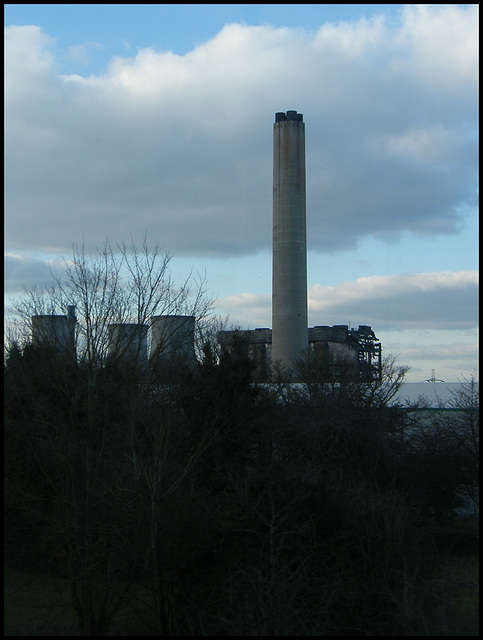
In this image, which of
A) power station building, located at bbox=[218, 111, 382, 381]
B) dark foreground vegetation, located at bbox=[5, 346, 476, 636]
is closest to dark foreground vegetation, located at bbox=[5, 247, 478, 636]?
dark foreground vegetation, located at bbox=[5, 346, 476, 636]

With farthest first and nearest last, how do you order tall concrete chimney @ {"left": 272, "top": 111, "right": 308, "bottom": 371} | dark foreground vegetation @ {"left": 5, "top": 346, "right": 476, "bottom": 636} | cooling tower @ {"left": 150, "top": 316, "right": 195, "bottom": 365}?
tall concrete chimney @ {"left": 272, "top": 111, "right": 308, "bottom": 371}, cooling tower @ {"left": 150, "top": 316, "right": 195, "bottom": 365}, dark foreground vegetation @ {"left": 5, "top": 346, "right": 476, "bottom": 636}

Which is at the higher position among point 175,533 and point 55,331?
point 55,331

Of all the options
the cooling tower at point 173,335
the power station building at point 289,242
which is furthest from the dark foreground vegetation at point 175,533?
the power station building at point 289,242

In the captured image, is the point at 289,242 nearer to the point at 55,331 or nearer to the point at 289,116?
the point at 289,116

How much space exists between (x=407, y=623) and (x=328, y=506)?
16.2 feet

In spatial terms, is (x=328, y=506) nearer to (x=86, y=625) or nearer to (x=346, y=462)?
(x=86, y=625)

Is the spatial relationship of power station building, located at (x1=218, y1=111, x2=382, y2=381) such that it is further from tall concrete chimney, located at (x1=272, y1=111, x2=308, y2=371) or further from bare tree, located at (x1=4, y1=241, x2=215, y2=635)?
bare tree, located at (x1=4, y1=241, x2=215, y2=635)

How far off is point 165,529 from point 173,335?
9.24 metres

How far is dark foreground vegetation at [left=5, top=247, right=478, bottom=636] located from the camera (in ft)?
34.7

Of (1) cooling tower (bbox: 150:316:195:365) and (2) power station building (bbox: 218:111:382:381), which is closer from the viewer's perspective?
(1) cooling tower (bbox: 150:316:195:365)

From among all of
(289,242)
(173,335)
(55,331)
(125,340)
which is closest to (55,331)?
(55,331)

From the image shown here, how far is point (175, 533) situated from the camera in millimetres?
12586

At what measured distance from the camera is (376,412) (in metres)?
23.3

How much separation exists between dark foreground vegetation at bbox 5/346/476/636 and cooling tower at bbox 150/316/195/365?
2163 millimetres
